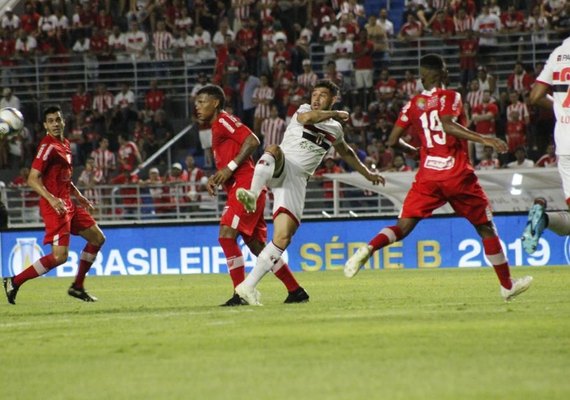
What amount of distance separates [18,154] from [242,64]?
6054 millimetres

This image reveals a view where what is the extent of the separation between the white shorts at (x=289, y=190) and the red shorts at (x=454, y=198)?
3.62 feet

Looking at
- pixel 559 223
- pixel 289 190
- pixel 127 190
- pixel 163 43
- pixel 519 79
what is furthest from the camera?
pixel 163 43

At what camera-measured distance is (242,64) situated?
3127cm

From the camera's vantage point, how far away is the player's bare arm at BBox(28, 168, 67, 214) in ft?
47.6

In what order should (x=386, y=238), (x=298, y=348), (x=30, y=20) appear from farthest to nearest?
(x=30, y=20)
(x=386, y=238)
(x=298, y=348)

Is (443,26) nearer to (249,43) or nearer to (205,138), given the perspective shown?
(249,43)

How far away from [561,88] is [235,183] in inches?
138

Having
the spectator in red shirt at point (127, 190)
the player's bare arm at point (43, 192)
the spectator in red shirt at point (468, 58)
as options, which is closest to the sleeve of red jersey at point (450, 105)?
the player's bare arm at point (43, 192)

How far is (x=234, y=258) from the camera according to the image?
515 inches

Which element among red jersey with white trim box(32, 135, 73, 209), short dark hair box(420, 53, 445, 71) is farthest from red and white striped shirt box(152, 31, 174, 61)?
A: short dark hair box(420, 53, 445, 71)

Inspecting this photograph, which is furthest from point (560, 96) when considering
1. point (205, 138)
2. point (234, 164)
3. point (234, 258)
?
point (205, 138)

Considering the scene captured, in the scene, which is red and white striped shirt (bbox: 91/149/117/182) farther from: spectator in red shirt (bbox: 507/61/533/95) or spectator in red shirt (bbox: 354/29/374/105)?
spectator in red shirt (bbox: 507/61/533/95)

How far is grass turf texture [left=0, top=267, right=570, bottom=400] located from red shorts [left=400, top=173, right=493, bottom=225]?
0.87m

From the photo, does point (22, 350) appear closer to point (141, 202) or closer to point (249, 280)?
point (249, 280)
